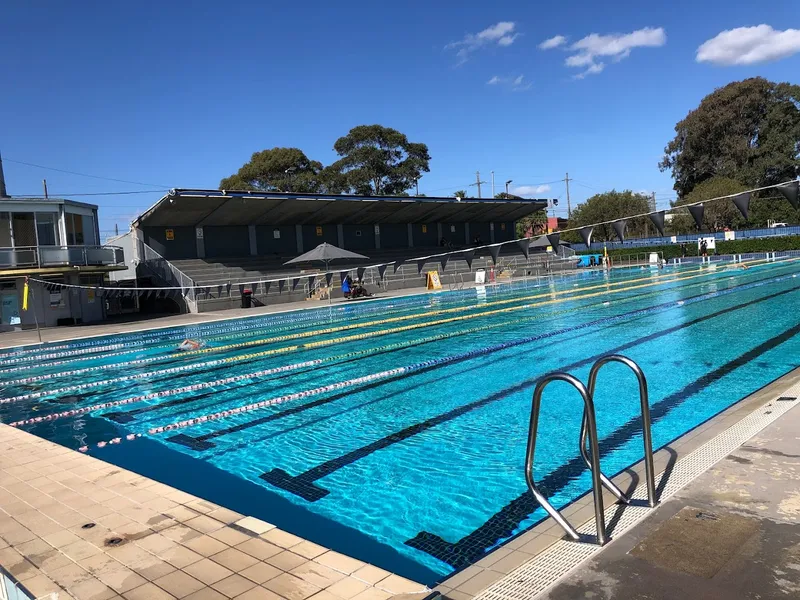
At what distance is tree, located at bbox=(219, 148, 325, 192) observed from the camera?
54.7 m

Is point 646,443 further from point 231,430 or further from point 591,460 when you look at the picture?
point 231,430

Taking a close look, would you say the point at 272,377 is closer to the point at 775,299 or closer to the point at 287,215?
the point at 775,299

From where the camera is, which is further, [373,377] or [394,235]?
[394,235]

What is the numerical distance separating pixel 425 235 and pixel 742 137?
→ 113 ft

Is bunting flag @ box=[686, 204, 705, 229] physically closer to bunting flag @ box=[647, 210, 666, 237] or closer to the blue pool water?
bunting flag @ box=[647, 210, 666, 237]

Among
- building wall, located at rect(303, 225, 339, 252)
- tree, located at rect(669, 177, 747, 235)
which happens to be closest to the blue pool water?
building wall, located at rect(303, 225, 339, 252)

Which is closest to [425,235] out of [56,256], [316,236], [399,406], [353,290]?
[316,236]

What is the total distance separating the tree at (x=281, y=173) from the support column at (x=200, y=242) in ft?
83.0

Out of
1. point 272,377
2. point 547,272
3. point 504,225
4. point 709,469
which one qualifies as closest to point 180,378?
Answer: point 272,377

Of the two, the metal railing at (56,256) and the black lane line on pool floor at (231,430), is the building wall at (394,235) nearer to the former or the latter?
the metal railing at (56,256)

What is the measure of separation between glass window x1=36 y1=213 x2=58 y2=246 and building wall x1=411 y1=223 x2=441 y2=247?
72.1 feet

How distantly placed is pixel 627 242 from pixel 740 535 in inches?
1996

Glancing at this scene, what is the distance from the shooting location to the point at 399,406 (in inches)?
303

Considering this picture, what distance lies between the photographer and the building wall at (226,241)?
30.1 meters
